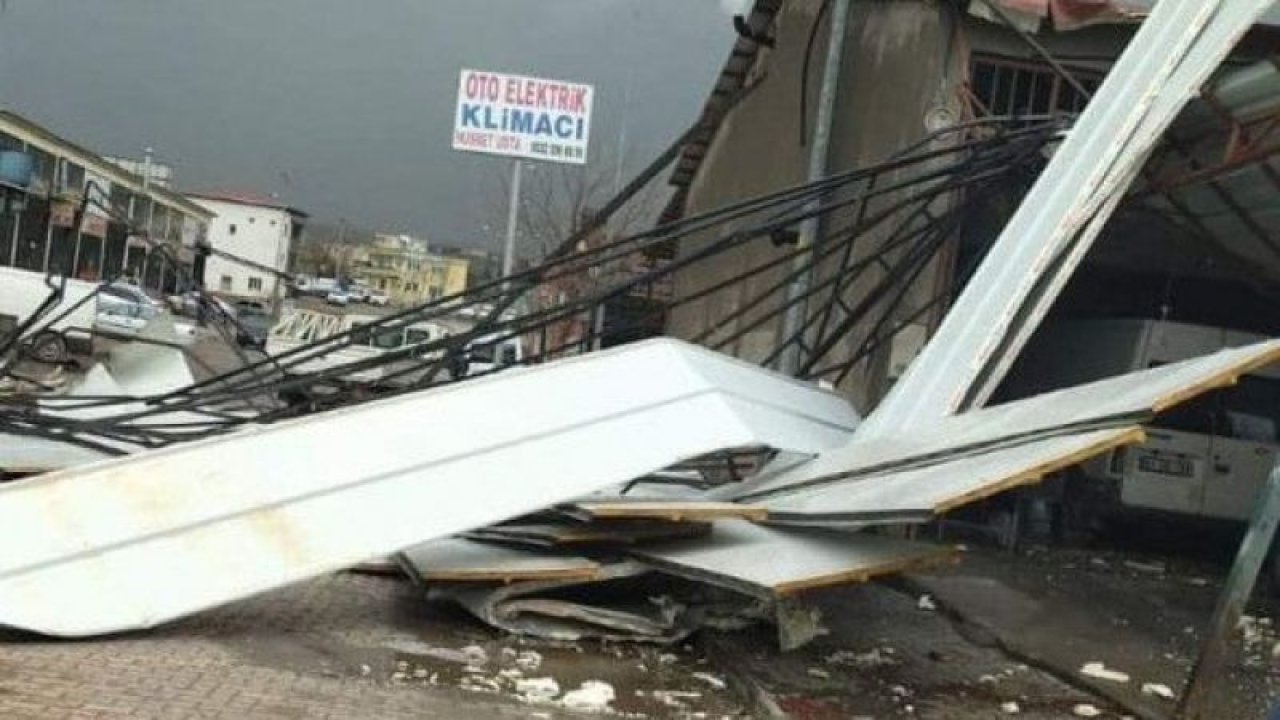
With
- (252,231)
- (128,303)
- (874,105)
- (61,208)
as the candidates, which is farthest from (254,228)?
(874,105)

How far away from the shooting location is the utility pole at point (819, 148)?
49.8ft

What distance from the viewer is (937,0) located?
14.4 metres

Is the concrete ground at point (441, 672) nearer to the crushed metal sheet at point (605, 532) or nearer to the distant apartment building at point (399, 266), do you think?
the crushed metal sheet at point (605, 532)

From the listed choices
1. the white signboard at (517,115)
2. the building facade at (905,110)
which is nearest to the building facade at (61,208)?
the white signboard at (517,115)

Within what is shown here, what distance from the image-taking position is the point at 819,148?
16.2 metres

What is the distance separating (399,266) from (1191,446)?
119m

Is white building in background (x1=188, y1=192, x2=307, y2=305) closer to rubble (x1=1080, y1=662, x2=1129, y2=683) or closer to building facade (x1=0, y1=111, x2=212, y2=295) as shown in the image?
building facade (x1=0, y1=111, x2=212, y2=295)

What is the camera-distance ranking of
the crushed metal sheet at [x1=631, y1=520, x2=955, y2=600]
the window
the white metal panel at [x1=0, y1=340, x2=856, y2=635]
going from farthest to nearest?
the window, the crushed metal sheet at [x1=631, y1=520, x2=955, y2=600], the white metal panel at [x1=0, y1=340, x2=856, y2=635]

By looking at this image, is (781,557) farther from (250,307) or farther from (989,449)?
(250,307)

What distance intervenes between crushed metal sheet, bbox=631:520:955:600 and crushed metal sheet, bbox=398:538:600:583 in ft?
1.45

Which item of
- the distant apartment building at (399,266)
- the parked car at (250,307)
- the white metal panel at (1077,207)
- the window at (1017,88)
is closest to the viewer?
the white metal panel at (1077,207)

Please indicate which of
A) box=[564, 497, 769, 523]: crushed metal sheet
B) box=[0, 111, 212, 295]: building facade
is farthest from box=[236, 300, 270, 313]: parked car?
box=[564, 497, 769, 523]: crushed metal sheet

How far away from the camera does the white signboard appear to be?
23844 mm

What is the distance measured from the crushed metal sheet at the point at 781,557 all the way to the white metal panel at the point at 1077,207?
4.09 feet
